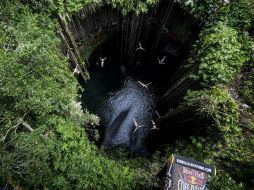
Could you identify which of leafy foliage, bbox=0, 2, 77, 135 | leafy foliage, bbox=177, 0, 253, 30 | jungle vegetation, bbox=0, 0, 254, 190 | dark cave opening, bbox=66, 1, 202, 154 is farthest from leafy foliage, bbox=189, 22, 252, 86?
leafy foliage, bbox=0, 2, 77, 135

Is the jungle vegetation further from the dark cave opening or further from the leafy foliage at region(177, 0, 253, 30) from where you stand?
the dark cave opening

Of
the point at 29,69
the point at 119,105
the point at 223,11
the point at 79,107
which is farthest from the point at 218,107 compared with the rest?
the point at 29,69

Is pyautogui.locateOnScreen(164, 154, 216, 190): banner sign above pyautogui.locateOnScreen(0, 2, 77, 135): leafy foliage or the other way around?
the other way around

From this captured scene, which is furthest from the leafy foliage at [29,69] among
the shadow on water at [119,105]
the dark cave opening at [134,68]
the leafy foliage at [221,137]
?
the leafy foliage at [221,137]

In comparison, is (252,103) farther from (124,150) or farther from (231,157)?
(124,150)

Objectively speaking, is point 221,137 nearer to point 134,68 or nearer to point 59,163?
point 59,163

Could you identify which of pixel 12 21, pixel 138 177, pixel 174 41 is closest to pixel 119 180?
pixel 138 177
